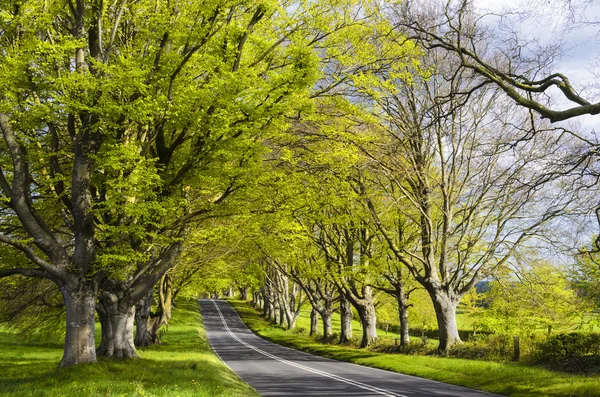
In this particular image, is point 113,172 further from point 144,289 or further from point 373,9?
point 373,9

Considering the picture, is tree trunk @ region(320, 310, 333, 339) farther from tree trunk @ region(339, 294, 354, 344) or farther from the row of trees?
the row of trees

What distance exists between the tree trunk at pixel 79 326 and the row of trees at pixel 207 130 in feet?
0.11

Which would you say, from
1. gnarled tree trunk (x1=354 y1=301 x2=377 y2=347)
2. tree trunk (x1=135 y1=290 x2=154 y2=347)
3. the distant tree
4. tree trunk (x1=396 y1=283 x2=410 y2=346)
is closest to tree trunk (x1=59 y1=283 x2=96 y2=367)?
tree trunk (x1=135 y1=290 x2=154 y2=347)

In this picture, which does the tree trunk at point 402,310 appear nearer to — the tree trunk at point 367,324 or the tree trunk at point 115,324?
the tree trunk at point 367,324

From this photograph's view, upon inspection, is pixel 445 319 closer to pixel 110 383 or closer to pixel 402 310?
pixel 402 310

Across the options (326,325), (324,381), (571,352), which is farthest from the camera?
(326,325)

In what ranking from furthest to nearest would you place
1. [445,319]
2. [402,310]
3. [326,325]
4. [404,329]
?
[326,325]
[402,310]
[404,329]
[445,319]

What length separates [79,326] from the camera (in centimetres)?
1244

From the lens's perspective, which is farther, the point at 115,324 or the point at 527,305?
the point at 527,305

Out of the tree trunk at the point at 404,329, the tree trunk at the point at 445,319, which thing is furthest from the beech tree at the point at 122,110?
the tree trunk at the point at 404,329

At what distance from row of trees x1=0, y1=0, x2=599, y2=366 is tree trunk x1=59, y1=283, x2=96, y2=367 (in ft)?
0.11

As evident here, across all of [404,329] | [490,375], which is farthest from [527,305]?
[404,329]

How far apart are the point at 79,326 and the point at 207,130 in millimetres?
6090

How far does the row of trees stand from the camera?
11133mm
